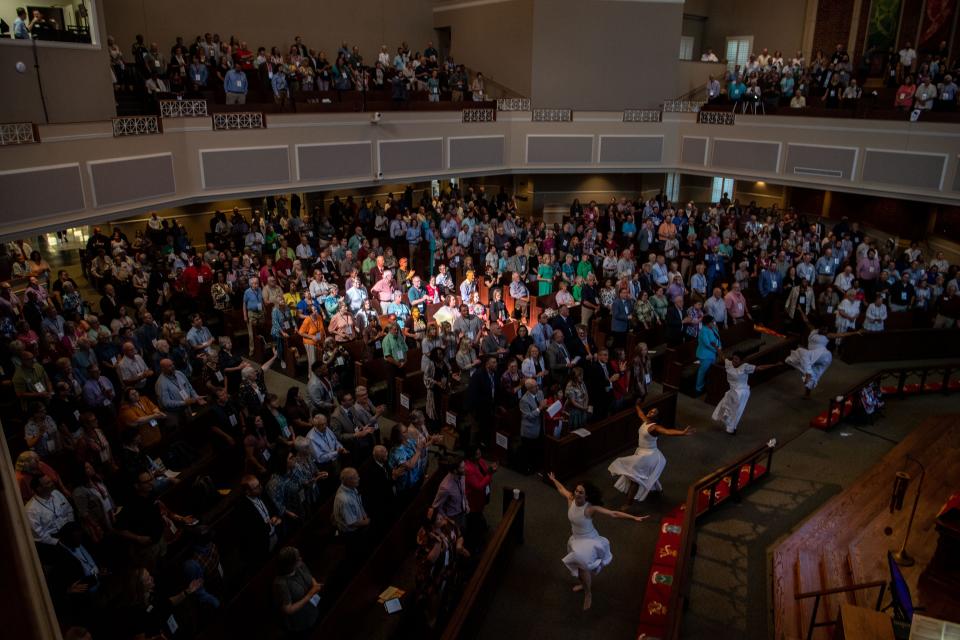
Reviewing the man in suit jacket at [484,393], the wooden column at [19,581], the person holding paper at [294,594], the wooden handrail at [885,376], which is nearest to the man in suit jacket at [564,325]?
the man in suit jacket at [484,393]

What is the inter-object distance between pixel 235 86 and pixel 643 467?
12.0m

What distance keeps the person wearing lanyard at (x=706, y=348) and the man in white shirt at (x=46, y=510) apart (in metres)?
8.32

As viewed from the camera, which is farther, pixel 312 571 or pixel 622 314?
pixel 622 314

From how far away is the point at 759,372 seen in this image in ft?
36.5

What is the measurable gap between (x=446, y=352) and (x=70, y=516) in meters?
4.99

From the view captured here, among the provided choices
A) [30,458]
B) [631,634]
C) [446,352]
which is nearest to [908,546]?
[631,634]

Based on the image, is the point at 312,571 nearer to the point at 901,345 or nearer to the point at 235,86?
the point at 901,345

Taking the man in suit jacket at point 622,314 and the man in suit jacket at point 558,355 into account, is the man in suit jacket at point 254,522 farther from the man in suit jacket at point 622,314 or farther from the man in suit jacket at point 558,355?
the man in suit jacket at point 622,314

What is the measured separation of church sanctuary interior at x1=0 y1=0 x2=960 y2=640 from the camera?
239 inches

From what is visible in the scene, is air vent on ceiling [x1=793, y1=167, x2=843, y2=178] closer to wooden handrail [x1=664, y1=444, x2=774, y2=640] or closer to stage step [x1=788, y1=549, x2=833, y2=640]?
wooden handrail [x1=664, y1=444, x2=774, y2=640]

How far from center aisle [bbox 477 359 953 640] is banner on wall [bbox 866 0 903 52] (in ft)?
45.2

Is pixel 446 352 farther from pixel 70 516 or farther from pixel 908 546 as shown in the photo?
pixel 908 546

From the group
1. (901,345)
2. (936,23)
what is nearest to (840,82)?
(936,23)

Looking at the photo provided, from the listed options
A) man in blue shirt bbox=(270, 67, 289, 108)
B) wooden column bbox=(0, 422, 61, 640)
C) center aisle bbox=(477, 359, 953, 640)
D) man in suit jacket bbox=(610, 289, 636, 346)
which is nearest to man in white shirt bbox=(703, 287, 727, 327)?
man in suit jacket bbox=(610, 289, 636, 346)
